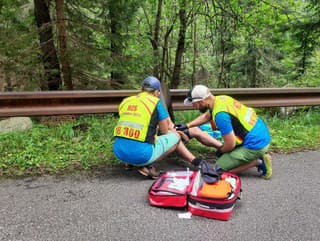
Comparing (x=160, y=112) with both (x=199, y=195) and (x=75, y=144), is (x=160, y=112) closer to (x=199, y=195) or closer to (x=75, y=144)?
(x=199, y=195)

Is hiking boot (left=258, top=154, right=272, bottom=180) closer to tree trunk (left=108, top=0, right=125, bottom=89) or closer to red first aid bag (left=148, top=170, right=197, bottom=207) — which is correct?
red first aid bag (left=148, top=170, right=197, bottom=207)

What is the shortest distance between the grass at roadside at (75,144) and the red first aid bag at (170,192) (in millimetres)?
1032

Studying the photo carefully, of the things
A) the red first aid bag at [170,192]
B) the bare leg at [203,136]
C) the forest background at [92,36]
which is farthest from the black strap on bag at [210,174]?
the forest background at [92,36]

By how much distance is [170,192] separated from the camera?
2611 mm

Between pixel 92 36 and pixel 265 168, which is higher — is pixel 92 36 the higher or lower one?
the higher one

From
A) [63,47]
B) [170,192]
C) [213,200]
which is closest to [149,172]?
[170,192]

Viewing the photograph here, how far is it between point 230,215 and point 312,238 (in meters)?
0.63

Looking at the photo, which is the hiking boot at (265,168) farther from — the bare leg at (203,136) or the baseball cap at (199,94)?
the baseball cap at (199,94)

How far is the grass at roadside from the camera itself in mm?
3414

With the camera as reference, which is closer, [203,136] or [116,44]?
[203,136]

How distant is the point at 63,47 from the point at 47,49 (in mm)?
614

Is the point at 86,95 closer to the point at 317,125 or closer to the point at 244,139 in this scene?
the point at 244,139

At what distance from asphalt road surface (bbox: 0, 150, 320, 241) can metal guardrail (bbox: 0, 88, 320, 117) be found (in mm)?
1204

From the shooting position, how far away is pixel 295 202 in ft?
9.00
